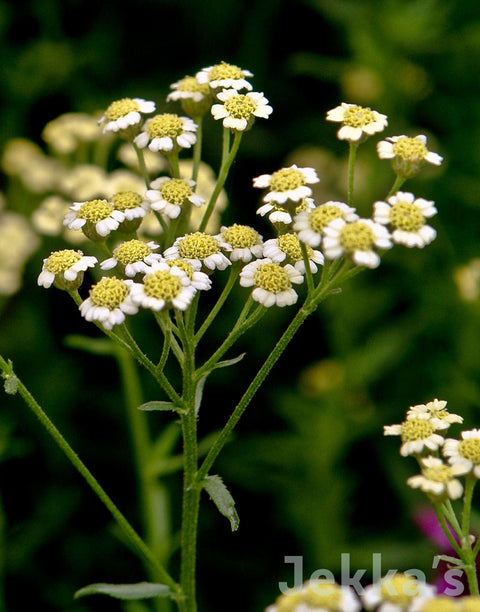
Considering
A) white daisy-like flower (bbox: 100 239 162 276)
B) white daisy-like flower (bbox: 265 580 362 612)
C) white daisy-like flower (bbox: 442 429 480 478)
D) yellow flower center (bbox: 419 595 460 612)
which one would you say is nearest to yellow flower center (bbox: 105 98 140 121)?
white daisy-like flower (bbox: 100 239 162 276)

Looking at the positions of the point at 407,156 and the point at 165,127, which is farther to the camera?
the point at 165,127

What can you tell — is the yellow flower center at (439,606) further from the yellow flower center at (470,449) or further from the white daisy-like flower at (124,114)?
the white daisy-like flower at (124,114)

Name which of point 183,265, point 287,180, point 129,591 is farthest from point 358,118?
point 129,591

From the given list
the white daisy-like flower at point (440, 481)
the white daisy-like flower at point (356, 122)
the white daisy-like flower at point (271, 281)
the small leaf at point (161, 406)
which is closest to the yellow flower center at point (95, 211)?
the white daisy-like flower at point (271, 281)

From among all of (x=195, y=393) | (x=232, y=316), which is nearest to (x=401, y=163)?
(x=195, y=393)

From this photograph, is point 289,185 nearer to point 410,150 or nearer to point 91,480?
point 410,150
